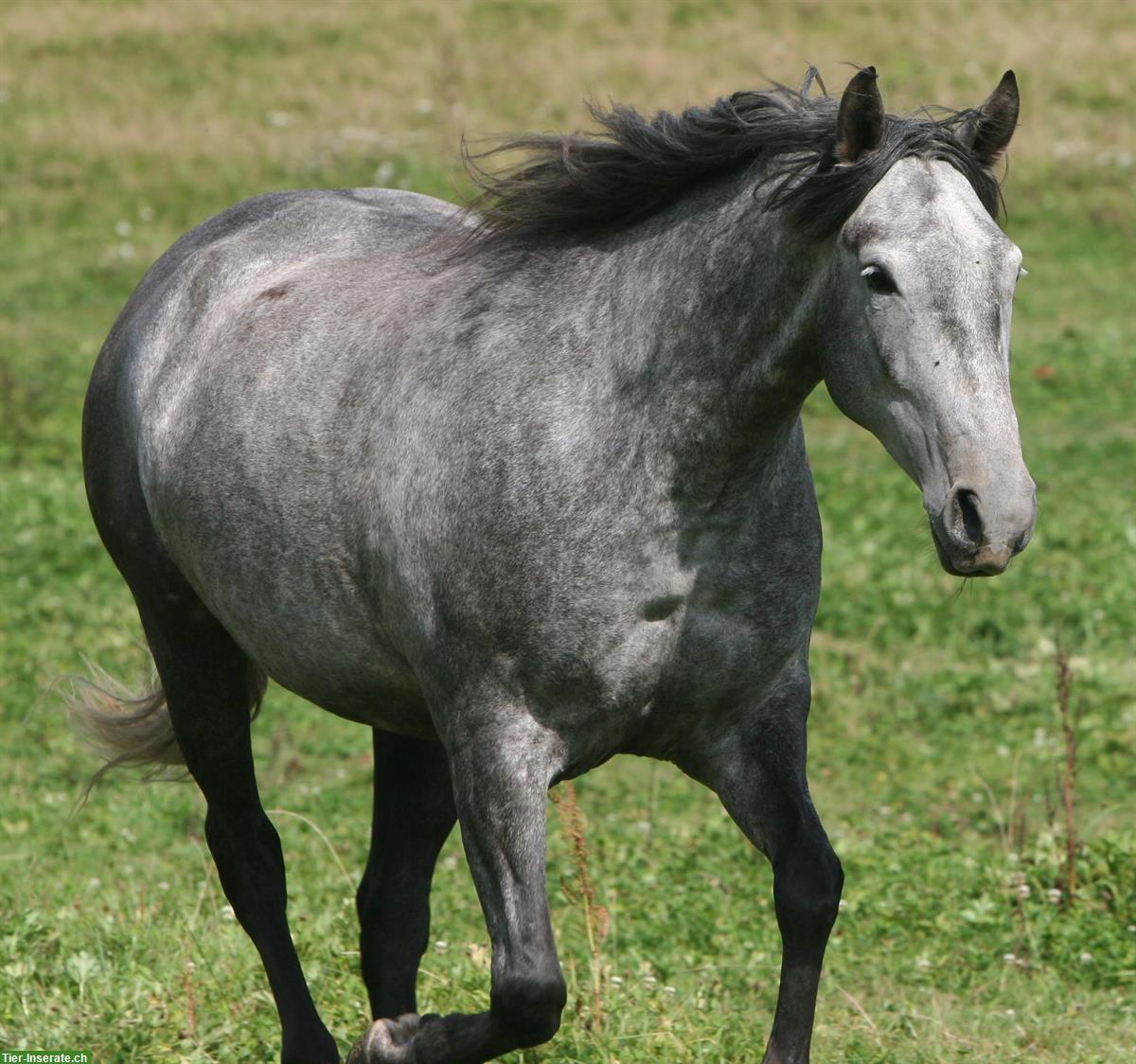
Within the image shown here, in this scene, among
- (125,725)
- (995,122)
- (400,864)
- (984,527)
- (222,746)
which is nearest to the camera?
(984,527)

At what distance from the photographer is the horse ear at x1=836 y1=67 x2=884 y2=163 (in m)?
3.14

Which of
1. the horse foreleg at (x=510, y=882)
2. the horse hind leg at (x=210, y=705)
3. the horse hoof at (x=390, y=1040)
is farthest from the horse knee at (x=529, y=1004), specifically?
the horse hind leg at (x=210, y=705)

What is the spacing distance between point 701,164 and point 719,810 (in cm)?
420

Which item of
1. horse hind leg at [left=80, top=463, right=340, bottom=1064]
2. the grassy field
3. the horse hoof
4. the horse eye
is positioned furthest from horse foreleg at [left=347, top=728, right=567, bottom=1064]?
horse hind leg at [left=80, top=463, right=340, bottom=1064]

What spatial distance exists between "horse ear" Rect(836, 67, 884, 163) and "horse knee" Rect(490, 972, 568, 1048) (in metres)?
1.67

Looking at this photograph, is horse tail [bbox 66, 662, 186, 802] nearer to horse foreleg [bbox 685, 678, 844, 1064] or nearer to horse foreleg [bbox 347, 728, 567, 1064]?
horse foreleg [bbox 347, 728, 567, 1064]

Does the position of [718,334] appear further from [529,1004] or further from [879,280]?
[529,1004]

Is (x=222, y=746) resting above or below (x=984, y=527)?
below

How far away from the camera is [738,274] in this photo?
3.46 meters

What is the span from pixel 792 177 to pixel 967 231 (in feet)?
1.35


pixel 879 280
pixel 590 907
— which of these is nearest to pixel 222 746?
pixel 590 907

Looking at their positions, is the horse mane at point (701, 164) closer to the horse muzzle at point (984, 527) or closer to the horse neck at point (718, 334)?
the horse neck at point (718, 334)

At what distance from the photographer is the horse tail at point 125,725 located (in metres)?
5.32

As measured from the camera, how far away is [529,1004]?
3480 millimetres
